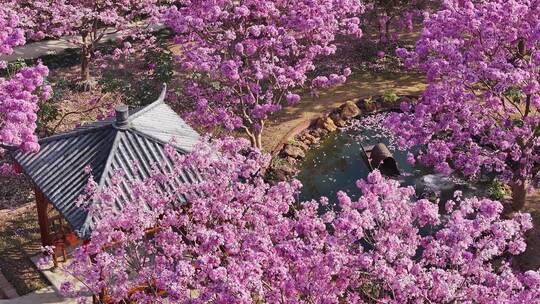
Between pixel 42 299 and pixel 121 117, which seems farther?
pixel 42 299

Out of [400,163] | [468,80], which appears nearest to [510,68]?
[468,80]

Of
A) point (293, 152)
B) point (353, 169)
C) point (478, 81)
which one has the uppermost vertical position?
point (478, 81)

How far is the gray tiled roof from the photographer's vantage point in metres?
15.3

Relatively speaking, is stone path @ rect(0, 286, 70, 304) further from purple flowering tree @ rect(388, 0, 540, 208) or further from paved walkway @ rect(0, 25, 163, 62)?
paved walkway @ rect(0, 25, 163, 62)

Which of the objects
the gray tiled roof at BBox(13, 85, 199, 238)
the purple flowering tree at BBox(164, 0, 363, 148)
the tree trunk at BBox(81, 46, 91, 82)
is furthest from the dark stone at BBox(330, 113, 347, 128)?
the tree trunk at BBox(81, 46, 91, 82)

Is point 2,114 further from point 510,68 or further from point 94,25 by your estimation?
point 510,68

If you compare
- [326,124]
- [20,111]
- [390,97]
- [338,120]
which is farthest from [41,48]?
[390,97]

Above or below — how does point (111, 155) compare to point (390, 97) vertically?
above

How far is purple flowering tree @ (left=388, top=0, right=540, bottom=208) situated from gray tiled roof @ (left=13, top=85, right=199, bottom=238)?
6.66 m

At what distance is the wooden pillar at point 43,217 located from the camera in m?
18.0

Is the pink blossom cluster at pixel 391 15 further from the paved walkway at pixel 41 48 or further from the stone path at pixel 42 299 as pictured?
the stone path at pixel 42 299

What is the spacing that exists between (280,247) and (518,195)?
37.3 feet

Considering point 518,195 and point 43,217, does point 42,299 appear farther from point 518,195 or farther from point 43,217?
point 518,195

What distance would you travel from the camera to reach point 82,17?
1041 inches
